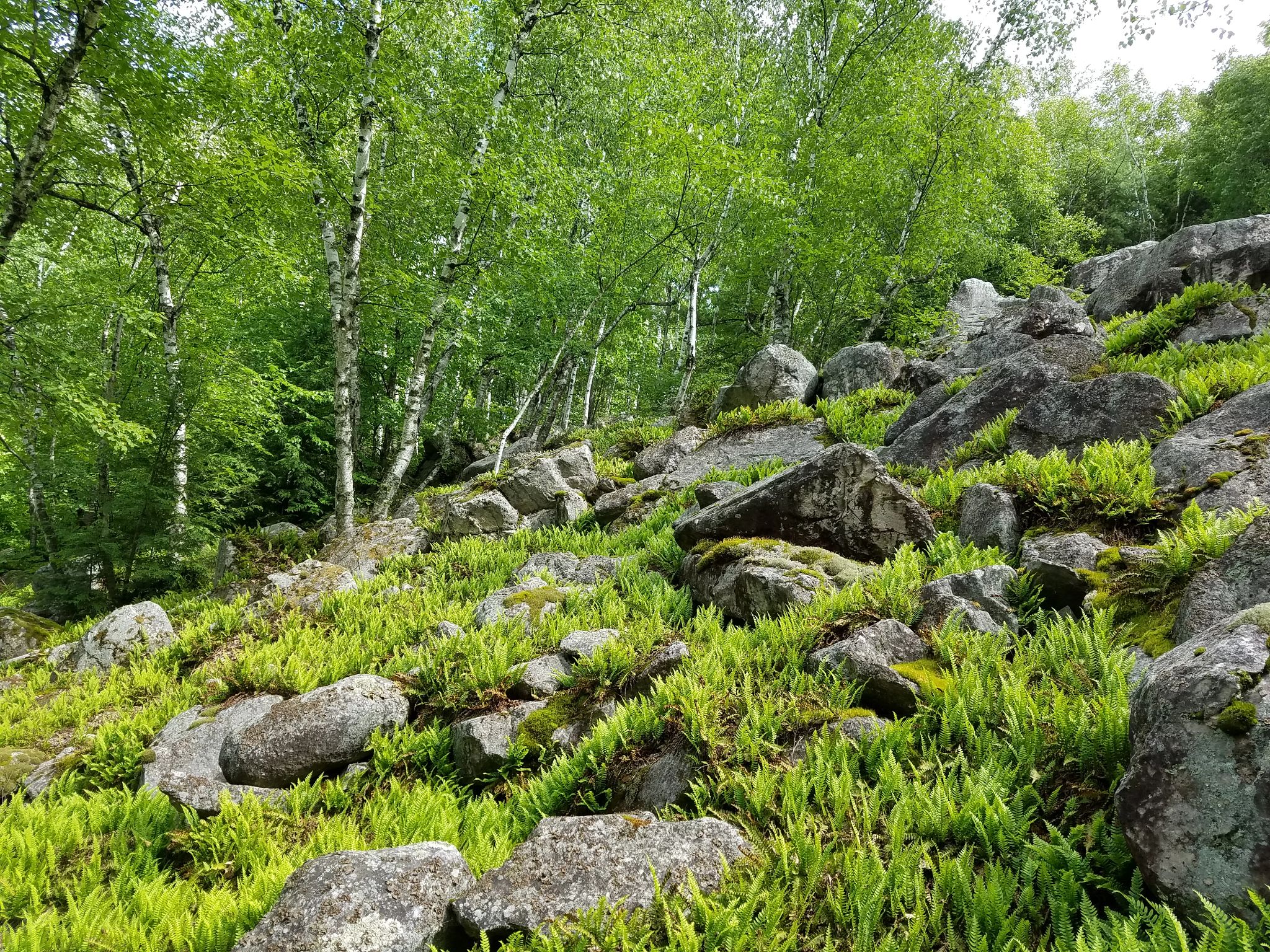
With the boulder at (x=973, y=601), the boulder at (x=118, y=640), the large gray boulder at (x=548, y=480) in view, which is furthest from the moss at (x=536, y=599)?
the boulder at (x=118, y=640)

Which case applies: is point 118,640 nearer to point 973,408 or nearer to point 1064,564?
point 1064,564

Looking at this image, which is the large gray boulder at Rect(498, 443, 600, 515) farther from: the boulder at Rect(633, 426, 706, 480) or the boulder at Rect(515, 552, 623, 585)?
the boulder at Rect(515, 552, 623, 585)

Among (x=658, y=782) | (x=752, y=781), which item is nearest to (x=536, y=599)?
(x=658, y=782)

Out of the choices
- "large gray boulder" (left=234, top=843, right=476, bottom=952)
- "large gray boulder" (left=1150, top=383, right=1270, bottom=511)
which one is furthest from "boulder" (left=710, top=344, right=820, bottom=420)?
"large gray boulder" (left=234, top=843, right=476, bottom=952)

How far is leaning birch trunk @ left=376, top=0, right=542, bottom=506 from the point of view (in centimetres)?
1201

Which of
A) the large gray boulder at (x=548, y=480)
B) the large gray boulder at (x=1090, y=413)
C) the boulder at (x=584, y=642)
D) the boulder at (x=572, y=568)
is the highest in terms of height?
the large gray boulder at (x=1090, y=413)

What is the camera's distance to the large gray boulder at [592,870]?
2.64 metres

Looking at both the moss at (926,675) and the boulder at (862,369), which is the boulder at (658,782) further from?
the boulder at (862,369)

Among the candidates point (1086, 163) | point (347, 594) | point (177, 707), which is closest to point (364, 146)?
point (347, 594)

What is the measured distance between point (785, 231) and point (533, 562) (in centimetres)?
1237

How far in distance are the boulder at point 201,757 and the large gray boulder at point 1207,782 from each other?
5.41 m

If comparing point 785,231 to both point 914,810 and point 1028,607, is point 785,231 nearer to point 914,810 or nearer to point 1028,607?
point 1028,607

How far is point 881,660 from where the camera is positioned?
4.09m

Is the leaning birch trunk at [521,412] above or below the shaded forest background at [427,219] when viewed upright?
below
